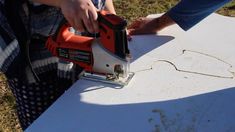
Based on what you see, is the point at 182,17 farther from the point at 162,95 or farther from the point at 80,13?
the point at 80,13

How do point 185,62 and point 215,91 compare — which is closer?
point 215,91

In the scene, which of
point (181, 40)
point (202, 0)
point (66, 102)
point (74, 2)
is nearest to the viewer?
point (74, 2)

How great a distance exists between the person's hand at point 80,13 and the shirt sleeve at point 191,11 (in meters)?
0.42

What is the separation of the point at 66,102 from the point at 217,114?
0.38 metres

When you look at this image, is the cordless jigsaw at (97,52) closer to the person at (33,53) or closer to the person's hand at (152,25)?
the person at (33,53)

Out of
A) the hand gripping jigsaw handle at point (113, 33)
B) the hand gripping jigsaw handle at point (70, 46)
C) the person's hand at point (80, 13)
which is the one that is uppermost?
the person's hand at point (80, 13)

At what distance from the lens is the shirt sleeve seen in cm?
123

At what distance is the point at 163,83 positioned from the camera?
113cm

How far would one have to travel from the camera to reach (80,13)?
923 millimetres

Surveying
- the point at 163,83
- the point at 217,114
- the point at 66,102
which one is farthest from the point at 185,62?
the point at 66,102

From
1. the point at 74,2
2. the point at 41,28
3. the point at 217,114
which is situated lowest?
the point at 217,114

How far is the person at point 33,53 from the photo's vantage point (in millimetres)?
1056

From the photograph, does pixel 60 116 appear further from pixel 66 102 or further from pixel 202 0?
pixel 202 0

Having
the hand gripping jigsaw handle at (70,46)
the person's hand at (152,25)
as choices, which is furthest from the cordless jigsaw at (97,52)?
the person's hand at (152,25)
